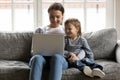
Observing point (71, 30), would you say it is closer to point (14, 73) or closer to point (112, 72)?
point (112, 72)

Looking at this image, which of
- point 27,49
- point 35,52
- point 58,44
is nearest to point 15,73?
point 35,52

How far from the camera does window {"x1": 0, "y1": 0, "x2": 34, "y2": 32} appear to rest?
3.56 metres

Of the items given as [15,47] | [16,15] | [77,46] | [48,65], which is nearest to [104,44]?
[77,46]

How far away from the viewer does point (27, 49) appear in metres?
3.09

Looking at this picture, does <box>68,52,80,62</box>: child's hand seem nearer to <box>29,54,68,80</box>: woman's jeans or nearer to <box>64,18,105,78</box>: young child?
<box>64,18,105,78</box>: young child

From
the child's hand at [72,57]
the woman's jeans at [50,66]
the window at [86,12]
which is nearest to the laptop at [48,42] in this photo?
the woman's jeans at [50,66]

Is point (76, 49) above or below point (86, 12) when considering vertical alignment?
below

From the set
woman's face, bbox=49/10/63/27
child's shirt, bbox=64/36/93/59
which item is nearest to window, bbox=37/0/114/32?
woman's face, bbox=49/10/63/27

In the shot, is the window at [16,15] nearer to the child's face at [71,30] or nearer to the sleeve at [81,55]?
the child's face at [71,30]

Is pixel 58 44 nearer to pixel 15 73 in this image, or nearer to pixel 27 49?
pixel 15 73

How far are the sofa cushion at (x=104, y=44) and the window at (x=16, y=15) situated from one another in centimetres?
95

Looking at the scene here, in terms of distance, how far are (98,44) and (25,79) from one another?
1.01 meters

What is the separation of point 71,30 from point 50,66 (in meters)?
0.47

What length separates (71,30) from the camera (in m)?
2.68
